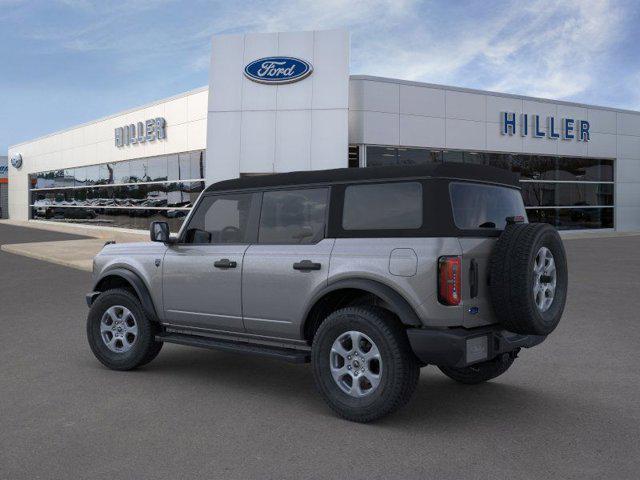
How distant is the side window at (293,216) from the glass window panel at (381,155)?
62.0 ft

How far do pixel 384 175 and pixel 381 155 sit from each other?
2000 centimetres

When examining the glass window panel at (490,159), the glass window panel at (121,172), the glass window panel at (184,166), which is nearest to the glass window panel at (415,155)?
the glass window panel at (490,159)

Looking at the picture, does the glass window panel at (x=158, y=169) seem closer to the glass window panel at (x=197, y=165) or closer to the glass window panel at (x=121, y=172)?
the glass window panel at (x=197, y=165)

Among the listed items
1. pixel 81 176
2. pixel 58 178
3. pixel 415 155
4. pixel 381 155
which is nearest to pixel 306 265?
pixel 381 155

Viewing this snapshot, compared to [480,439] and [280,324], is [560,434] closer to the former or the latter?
[480,439]

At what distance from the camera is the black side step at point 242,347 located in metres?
5.14

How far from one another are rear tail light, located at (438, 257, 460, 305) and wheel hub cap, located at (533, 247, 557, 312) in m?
0.69

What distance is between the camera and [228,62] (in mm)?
22844

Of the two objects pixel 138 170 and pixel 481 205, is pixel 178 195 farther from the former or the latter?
pixel 481 205

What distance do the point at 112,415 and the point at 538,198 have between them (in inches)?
1081

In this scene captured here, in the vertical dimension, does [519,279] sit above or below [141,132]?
below

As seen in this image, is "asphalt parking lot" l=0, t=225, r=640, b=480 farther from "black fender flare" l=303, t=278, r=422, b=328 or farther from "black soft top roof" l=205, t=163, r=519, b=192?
"black soft top roof" l=205, t=163, r=519, b=192

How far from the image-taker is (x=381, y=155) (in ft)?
81.1

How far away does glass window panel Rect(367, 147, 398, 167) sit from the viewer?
24438 mm
